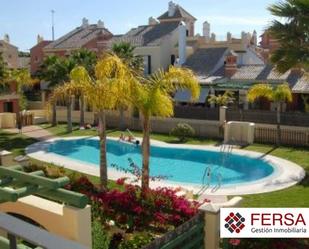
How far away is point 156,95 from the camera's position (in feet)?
48.1

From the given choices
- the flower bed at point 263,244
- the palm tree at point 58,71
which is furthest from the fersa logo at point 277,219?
the palm tree at point 58,71

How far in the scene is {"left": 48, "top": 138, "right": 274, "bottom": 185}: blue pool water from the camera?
2245cm

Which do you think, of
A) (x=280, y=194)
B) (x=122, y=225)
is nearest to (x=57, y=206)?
(x=122, y=225)

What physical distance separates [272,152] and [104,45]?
26.5 m

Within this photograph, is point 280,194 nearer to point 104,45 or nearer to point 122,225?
point 122,225

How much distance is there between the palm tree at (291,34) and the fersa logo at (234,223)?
10008 millimetres

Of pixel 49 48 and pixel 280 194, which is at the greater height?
pixel 49 48

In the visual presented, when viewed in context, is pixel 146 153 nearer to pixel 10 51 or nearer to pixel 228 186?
pixel 228 186

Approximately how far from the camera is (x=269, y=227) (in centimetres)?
1043

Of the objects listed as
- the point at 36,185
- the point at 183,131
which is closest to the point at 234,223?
the point at 36,185

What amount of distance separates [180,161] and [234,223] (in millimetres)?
15809

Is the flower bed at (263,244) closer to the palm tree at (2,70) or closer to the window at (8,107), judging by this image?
the palm tree at (2,70)

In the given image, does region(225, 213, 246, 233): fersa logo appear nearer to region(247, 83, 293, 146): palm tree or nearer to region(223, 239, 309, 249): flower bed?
region(223, 239, 309, 249): flower bed

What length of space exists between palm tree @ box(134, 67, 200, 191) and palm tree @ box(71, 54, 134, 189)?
536 millimetres
